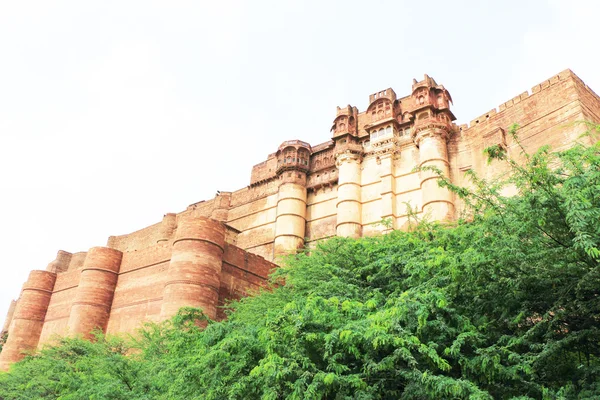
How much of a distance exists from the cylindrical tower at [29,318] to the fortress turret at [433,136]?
14.7m

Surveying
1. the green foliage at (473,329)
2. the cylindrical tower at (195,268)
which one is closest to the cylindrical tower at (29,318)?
the cylindrical tower at (195,268)

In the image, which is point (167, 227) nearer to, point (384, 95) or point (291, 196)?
point (291, 196)

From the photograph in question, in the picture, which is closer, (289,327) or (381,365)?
(381,365)

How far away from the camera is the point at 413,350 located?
5531 millimetres

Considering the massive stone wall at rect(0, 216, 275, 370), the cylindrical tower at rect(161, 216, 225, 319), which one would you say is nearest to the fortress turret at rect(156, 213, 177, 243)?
the massive stone wall at rect(0, 216, 275, 370)

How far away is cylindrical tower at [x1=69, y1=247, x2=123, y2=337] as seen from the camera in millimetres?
16281

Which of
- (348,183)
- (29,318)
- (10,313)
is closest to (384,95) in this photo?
(348,183)

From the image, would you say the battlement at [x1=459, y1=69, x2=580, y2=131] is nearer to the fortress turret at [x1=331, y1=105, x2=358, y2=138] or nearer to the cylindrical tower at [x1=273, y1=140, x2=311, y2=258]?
the fortress turret at [x1=331, y1=105, x2=358, y2=138]

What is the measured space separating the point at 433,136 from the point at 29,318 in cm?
1638

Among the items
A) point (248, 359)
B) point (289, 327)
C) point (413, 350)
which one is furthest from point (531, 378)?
point (248, 359)

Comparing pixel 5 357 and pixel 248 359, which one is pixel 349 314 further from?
pixel 5 357

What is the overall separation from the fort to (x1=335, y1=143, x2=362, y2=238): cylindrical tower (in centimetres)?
4

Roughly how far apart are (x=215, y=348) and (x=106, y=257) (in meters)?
12.7

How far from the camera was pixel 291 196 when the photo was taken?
65.7 ft
